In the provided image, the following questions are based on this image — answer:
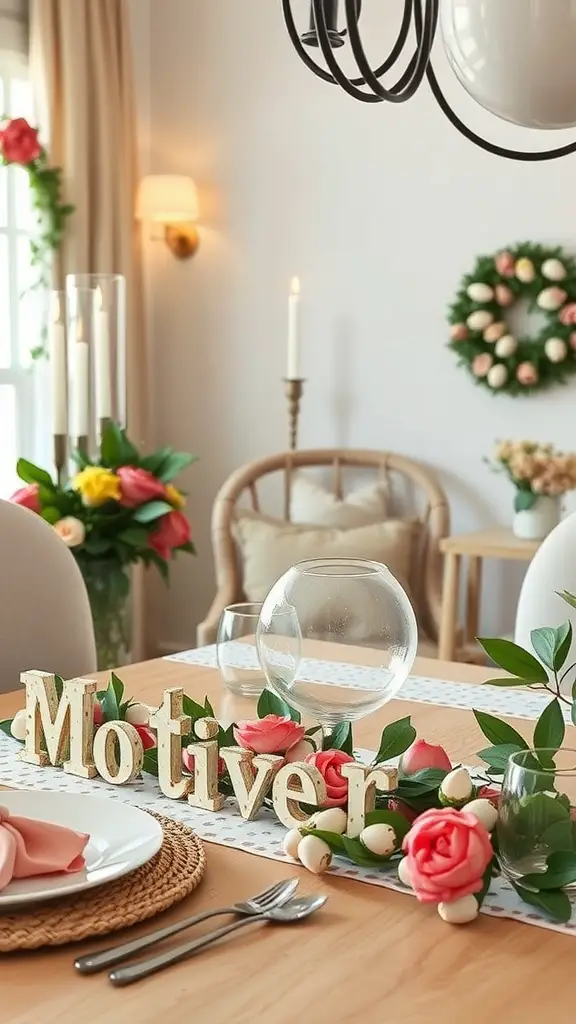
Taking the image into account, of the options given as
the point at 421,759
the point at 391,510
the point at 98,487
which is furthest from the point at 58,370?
the point at 421,759

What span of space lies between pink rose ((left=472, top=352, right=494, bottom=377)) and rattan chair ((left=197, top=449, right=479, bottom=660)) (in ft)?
1.03

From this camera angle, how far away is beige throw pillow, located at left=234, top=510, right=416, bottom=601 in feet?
11.9

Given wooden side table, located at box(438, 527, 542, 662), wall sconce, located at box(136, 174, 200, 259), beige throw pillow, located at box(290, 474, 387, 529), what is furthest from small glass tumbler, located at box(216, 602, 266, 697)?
wall sconce, located at box(136, 174, 200, 259)

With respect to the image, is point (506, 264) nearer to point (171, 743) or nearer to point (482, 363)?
point (482, 363)

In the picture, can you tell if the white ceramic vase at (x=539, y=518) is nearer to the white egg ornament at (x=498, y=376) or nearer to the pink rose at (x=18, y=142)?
the white egg ornament at (x=498, y=376)

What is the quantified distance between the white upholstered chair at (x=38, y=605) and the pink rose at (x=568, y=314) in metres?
2.12

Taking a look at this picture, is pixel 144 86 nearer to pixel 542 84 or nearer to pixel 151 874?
pixel 542 84

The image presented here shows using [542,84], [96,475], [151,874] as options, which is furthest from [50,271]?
[151,874]

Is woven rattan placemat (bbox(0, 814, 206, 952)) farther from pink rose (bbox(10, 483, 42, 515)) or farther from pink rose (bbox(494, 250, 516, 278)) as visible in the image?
pink rose (bbox(494, 250, 516, 278))

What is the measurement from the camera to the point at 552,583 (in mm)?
1822

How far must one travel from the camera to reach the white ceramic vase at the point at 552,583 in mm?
1815

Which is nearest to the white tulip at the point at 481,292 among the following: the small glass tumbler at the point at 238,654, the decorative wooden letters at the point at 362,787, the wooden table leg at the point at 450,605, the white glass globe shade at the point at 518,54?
the wooden table leg at the point at 450,605

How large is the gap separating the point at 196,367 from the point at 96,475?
6.94 feet

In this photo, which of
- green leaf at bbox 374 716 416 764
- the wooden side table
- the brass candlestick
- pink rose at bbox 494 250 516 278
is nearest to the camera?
green leaf at bbox 374 716 416 764
